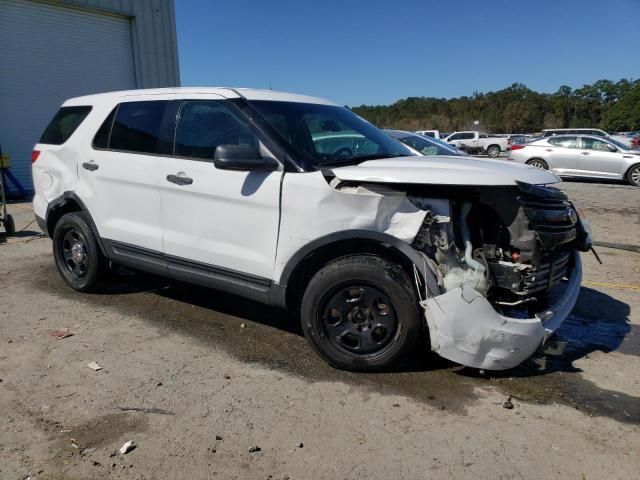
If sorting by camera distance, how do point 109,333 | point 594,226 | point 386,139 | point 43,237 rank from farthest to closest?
point 594,226
point 43,237
point 386,139
point 109,333

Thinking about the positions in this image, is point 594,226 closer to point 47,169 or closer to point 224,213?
point 224,213

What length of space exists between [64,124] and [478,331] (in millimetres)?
4438

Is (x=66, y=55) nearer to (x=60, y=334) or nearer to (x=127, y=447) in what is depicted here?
(x=60, y=334)

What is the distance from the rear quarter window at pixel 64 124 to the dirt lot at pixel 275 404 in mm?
1705

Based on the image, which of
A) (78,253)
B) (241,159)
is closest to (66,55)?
(78,253)

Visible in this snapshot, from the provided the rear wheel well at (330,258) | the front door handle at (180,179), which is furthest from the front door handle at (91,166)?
the rear wheel well at (330,258)

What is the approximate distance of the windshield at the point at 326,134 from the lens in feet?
12.5

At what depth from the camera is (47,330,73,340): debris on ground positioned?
4191 mm

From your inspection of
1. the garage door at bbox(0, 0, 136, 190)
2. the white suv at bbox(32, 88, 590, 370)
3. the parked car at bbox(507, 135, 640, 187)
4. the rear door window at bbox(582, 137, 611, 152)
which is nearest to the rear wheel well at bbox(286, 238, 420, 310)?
the white suv at bbox(32, 88, 590, 370)

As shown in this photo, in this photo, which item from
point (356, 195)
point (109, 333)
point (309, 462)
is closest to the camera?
point (309, 462)

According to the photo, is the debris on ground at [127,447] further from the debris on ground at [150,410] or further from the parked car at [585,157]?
the parked car at [585,157]

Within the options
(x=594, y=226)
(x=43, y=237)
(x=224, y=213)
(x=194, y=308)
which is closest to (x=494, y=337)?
(x=224, y=213)

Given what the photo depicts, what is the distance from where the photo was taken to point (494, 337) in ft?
10.5

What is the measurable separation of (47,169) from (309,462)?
4203 millimetres
